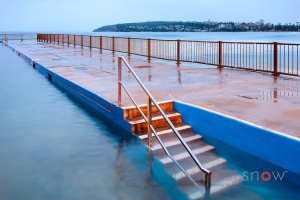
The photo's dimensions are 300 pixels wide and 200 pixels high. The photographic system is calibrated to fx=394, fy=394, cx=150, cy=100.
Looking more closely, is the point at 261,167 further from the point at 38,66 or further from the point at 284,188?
the point at 38,66

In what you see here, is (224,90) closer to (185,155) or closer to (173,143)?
(173,143)

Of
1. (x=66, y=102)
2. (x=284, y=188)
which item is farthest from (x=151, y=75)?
(x=284, y=188)

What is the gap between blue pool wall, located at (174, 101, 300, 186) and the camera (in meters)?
5.57

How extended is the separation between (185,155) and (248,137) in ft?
3.51

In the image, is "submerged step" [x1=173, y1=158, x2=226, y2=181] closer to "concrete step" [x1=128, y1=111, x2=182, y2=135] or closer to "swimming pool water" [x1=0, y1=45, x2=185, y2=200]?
"swimming pool water" [x1=0, y1=45, x2=185, y2=200]

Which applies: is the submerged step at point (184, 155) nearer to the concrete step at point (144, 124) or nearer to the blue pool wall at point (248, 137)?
the blue pool wall at point (248, 137)

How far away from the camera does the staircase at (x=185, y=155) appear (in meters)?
5.41

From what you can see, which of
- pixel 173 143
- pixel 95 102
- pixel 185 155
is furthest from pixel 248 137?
pixel 95 102

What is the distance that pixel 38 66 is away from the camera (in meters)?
19.0

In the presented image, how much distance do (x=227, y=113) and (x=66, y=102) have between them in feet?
18.0

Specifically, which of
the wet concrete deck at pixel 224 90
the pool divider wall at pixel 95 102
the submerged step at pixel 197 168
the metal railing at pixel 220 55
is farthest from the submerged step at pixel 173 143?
the metal railing at pixel 220 55

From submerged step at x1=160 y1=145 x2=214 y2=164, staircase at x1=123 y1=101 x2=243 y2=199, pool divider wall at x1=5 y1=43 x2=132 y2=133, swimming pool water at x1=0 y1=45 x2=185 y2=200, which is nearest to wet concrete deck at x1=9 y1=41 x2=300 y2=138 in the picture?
pool divider wall at x1=5 y1=43 x2=132 y2=133

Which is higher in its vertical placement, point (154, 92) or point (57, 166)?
point (154, 92)

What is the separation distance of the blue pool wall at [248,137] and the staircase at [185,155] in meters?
0.21
